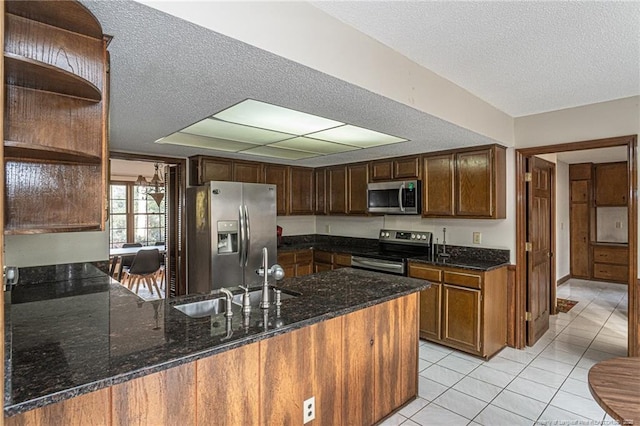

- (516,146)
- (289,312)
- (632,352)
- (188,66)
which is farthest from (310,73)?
(632,352)

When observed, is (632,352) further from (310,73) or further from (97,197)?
(97,197)

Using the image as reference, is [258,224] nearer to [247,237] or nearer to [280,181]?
[247,237]

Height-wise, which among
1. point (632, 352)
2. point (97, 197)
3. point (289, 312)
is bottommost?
point (632, 352)

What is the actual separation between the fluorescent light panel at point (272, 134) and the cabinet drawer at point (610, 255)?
5.46 metres

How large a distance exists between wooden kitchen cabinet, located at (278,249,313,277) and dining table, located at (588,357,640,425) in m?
3.43

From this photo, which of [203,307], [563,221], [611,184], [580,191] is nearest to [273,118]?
[203,307]

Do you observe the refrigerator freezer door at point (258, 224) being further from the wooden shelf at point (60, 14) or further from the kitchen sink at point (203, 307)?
the wooden shelf at point (60, 14)

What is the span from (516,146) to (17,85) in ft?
12.6

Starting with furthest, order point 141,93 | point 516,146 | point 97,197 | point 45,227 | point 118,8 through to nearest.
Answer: point 516,146 < point 141,93 < point 97,197 < point 45,227 < point 118,8

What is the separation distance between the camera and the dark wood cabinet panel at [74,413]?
1034 millimetres

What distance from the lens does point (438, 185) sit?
384cm

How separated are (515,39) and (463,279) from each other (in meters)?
2.15

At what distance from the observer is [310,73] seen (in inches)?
66.1

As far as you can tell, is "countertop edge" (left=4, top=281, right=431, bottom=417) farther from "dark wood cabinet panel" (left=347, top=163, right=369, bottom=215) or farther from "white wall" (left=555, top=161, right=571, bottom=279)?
"white wall" (left=555, top=161, right=571, bottom=279)
